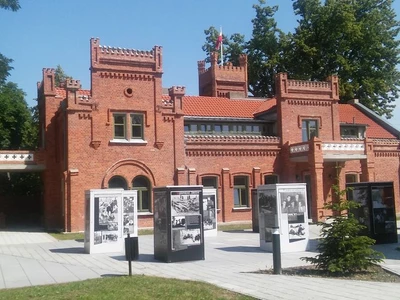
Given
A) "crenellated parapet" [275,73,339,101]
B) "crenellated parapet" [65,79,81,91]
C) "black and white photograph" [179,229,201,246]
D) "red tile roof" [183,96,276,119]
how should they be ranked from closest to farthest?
1. "black and white photograph" [179,229,201,246]
2. "crenellated parapet" [65,79,81,91]
3. "crenellated parapet" [275,73,339,101]
4. "red tile roof" [183,96,276,119]

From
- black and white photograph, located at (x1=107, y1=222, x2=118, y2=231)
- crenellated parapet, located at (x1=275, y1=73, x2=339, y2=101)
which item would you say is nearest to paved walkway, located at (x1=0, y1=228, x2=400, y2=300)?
black and white photograph, located at (x1=107, y1=222, x2=118, y2=231)

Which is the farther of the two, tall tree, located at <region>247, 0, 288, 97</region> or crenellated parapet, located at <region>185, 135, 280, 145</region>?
tall tree, located at <region>247, 0, 288, 97</region>

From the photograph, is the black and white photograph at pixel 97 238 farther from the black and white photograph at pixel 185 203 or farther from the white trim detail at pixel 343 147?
the white trim detail at pixel 343 147

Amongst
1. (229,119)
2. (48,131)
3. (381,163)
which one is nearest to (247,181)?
(229,119)

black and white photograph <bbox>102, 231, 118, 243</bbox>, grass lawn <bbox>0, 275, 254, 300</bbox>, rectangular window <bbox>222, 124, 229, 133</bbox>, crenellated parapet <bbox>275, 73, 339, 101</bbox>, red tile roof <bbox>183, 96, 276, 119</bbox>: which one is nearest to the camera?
grass lawn <bbox>0, 275, 254, 300</bbox>

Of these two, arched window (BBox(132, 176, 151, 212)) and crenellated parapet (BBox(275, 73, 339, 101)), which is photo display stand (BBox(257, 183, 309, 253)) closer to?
arched window (BBox(132, 176, 151, 212))

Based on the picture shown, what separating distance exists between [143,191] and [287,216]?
14503 mm

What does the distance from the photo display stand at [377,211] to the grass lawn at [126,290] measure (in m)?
10.3

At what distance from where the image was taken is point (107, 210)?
1797 cm

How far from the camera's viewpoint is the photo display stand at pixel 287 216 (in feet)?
55.6

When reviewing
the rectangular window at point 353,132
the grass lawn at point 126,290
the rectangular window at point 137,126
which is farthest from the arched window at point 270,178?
the grass lawn at point 126,290

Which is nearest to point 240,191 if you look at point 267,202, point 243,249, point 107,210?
point 243,249

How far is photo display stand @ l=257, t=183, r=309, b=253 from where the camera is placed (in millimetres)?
16953

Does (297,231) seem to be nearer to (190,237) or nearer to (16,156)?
(190,237)
